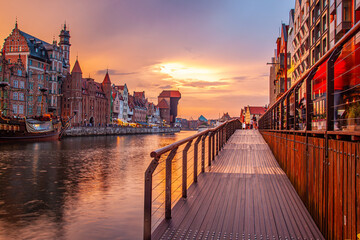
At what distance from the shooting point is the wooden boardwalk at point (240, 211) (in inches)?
183

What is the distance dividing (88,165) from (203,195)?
1805 centimetres

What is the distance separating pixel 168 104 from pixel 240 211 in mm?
173462

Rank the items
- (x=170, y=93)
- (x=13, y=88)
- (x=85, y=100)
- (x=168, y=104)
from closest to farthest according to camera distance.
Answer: (x=13, y=88) < (x=85, y=100) < (x=168, y=104) < (x=170, y=93)

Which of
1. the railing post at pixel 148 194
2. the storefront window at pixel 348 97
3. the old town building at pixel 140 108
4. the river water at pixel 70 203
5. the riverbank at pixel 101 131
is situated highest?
the old town building at pixel 140 108

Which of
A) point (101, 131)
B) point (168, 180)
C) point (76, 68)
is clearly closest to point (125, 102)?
point (76, 68)

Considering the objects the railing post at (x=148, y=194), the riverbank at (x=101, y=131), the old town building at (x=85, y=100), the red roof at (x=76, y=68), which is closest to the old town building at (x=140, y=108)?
the riverbank at (x=101, y=131)

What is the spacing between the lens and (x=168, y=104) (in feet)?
586

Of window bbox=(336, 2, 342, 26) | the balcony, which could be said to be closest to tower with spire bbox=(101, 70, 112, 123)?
window bbox=(336, 2, 342, 26)

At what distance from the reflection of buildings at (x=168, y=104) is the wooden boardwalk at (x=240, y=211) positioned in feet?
535

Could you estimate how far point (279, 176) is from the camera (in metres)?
8.99

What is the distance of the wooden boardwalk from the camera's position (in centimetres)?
464

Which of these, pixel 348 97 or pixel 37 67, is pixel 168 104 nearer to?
pixel 37 67

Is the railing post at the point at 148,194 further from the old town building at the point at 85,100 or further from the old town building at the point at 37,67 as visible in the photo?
the old town building at the point at 85,100

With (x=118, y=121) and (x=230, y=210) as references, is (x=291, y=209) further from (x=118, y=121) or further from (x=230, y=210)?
(x=118, y=121)
